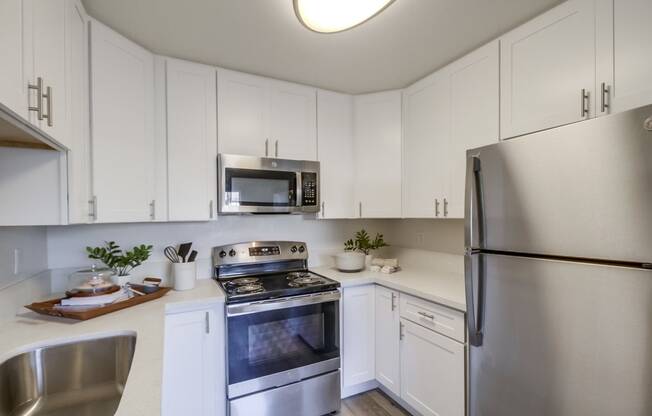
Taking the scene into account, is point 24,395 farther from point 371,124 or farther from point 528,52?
point 528,52

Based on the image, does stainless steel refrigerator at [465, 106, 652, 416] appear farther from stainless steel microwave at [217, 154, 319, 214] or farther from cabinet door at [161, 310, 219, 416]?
cabinet door at [161, 310, 219, 416]

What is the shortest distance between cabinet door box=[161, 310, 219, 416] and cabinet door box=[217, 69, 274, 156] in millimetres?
1133

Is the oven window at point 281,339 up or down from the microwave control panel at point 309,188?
down

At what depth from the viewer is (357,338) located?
2137mm

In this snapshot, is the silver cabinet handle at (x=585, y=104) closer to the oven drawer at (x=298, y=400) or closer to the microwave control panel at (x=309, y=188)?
the microwave control panel at (x=309, y=188)

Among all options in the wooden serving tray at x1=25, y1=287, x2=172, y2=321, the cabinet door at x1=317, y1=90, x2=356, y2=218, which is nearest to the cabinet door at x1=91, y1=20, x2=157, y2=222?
the wooden serving tray at x1=25, y1=287, x2=172, y2=321

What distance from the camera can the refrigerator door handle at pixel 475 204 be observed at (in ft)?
4.25

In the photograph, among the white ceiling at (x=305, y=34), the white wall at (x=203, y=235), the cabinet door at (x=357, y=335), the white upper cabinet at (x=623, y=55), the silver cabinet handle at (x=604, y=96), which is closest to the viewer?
the white upper cabinet at (x=623, y=55)

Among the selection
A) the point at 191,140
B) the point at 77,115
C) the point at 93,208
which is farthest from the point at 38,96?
the point at 191,140

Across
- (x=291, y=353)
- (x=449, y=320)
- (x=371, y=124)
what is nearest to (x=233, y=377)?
(x=291, y=353)

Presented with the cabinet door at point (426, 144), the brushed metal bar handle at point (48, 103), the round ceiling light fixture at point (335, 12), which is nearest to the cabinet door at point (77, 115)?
the brushed metal bar handle at point (48, 103)

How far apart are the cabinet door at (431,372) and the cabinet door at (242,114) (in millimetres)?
1647

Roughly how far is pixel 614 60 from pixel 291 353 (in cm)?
224

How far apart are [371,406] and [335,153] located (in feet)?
6.44
